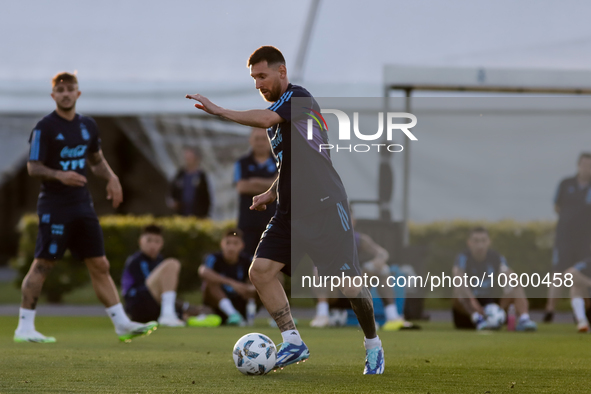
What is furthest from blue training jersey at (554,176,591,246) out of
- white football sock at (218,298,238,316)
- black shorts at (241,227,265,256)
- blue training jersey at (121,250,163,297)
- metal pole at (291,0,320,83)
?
blue training jersey at (121,250,163,297)

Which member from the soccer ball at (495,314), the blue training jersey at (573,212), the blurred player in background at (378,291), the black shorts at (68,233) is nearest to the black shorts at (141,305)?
the blurred player in background at (378,291)

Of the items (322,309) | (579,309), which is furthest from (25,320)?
(579,309)

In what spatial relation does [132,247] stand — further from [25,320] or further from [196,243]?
[25,320]

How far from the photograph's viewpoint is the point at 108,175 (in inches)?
271

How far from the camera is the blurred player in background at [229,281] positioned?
9219 mm

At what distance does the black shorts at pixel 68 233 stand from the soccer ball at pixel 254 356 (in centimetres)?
231

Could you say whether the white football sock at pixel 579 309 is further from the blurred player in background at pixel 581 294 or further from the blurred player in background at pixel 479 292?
the blurred player in background at pixel 479 292

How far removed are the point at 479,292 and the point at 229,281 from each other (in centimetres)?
279

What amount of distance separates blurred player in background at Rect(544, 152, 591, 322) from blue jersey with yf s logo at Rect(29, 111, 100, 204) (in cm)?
623

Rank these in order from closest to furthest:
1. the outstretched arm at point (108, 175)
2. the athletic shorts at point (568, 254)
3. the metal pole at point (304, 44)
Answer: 1. the outstretched arm at point (108, 175)
2. the athletic shorts at point (568, 254)
3. the metal pole at point (304, 44)

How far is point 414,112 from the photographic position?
1128cm

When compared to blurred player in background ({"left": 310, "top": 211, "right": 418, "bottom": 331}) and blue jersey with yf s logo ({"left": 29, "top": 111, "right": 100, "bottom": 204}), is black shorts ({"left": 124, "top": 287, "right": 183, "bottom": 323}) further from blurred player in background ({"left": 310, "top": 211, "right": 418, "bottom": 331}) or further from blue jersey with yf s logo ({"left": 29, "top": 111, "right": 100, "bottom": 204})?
blue jersey with yf s logo ({"left": 29, "top": 111, "right": 100, "bottom": 204})

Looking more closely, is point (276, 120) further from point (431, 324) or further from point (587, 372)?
point (431, 324)

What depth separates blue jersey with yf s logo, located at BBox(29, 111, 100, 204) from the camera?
21.5 feet
